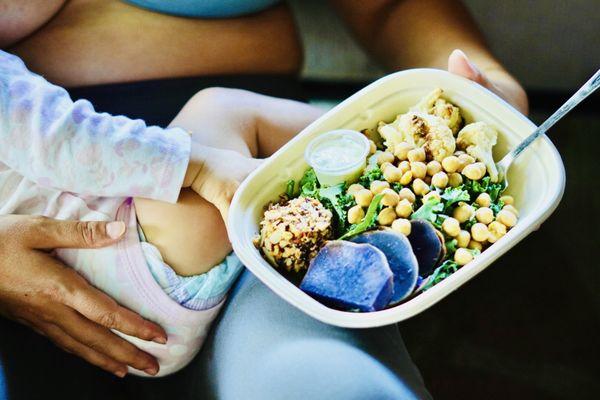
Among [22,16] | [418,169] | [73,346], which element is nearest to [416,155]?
[418,169]

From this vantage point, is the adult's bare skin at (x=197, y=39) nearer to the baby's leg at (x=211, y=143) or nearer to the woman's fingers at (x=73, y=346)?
the baby's leg at (x=211, y=143)

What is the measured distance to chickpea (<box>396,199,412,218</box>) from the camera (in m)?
0.67

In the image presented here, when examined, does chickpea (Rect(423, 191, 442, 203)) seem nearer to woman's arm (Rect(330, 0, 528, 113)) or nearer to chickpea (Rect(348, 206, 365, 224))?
chickpea (Rect(348, 206, 365, 224))

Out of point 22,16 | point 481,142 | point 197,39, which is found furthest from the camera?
point 197,39

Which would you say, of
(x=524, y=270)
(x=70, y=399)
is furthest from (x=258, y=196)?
(x=524, y=270)

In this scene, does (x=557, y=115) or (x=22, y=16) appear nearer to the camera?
(x=557, y=115)

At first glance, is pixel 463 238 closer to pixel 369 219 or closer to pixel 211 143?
pixel 369 219

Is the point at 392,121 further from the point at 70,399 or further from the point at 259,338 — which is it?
the point at 70,399

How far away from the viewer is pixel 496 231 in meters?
0.65

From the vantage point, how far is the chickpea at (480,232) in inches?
25.5

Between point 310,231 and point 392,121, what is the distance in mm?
231

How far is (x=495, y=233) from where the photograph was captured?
0.65 meters

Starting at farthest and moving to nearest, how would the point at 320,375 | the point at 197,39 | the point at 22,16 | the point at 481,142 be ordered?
the point at 197,39 < the point at 22,16 < the point at 481,142 < the point at 320,375

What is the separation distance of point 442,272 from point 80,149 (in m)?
0.44
